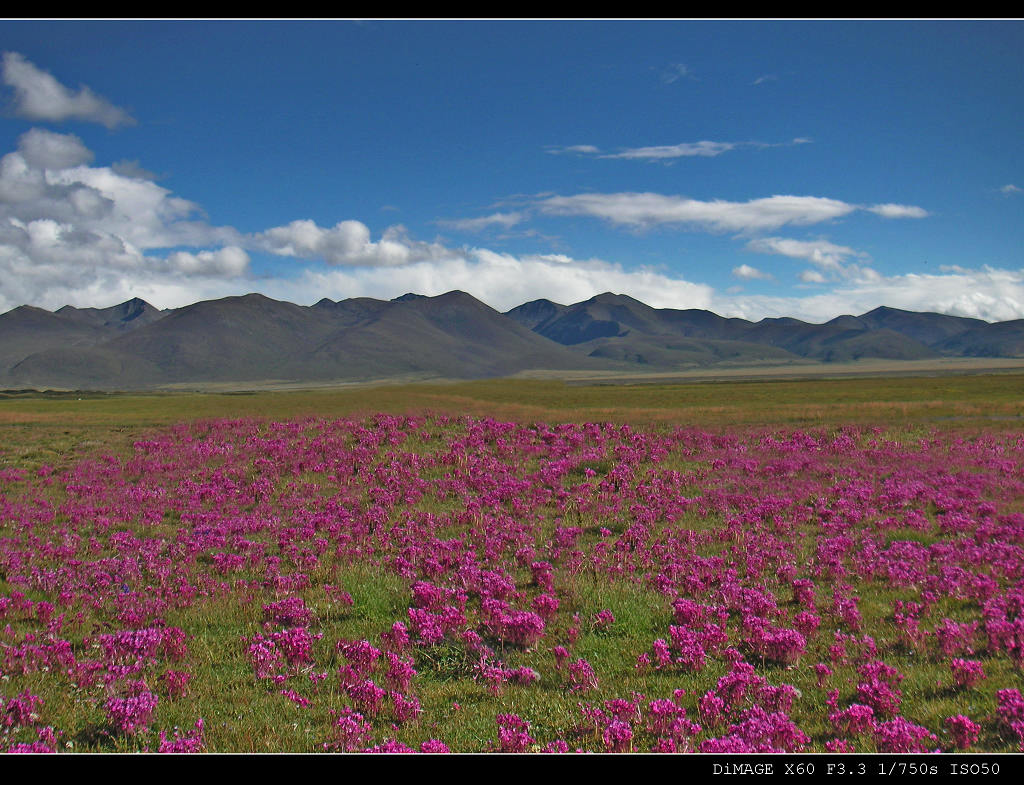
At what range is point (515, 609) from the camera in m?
11.1

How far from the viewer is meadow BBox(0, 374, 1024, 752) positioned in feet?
24.5

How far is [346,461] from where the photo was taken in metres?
27.4

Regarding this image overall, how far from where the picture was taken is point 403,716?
7.73 meters

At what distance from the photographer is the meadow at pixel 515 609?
7.47 m

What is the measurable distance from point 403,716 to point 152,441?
32876mm
